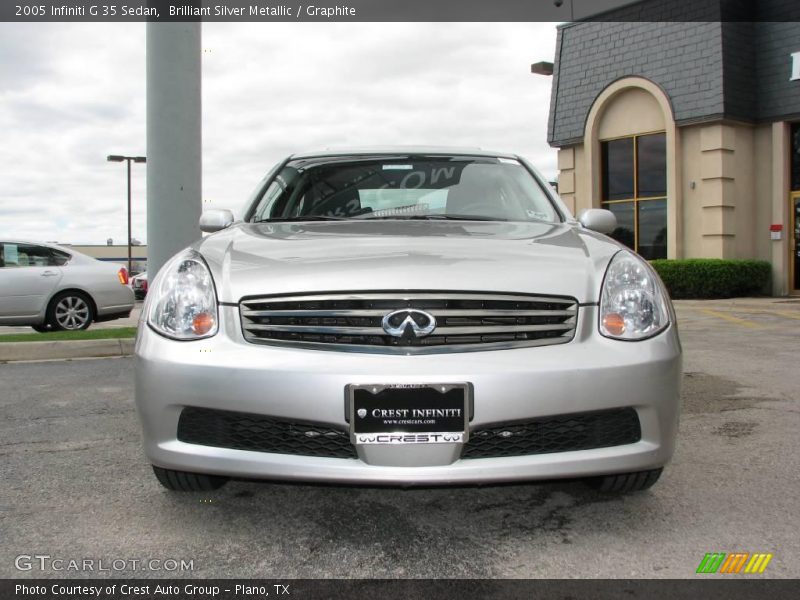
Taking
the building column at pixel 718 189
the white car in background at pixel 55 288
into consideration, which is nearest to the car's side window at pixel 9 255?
the white car in background at pixel 55 288

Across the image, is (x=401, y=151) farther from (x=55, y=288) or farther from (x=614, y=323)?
(x=55, y=288)

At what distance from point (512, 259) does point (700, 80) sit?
15.1 meters

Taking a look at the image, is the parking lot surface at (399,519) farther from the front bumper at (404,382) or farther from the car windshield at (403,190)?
the car windshield at (403,190)

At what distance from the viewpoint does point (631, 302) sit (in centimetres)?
252

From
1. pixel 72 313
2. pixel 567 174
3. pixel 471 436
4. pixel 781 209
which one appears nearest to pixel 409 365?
pixel 471 436

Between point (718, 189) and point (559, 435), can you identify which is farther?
point (718, 189)

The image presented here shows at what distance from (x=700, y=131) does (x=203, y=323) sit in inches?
619

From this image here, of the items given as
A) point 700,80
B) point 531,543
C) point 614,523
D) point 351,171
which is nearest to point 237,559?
point 531,543

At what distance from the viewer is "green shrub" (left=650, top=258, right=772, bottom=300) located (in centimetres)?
1504

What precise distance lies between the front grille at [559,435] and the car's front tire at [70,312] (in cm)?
893

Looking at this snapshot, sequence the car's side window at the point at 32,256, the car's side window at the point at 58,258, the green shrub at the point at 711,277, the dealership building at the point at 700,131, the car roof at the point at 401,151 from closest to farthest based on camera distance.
Answer: the car roof at the point at 401,151
the car's side window at the point at 32,256
the car's side window at the point at 58,258
the green shrub at the point at 711,277
the dealership building at the point at 700,131

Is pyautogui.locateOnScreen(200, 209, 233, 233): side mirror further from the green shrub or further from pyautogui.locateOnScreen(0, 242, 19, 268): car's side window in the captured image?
the green shrub

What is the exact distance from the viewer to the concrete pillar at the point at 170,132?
697 cm

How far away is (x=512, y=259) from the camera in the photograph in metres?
2.56
